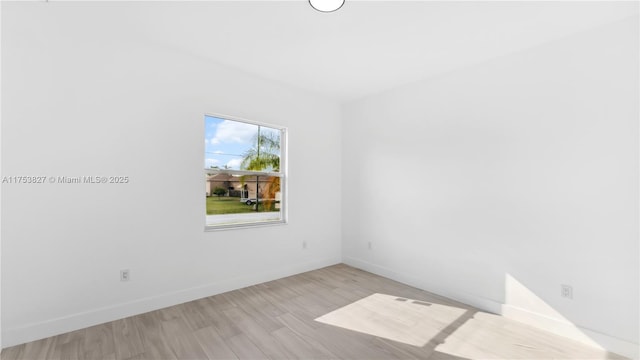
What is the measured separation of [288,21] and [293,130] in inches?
69.9

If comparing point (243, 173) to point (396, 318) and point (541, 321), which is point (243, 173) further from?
point (541, 321)

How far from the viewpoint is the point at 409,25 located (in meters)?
2.42

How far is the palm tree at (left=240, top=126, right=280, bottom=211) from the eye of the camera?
12.2 ft

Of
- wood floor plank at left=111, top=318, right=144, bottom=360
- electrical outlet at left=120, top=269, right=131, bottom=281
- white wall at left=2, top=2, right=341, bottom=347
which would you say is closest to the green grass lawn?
white wall at left=2, top=2, right=341, bottom=347

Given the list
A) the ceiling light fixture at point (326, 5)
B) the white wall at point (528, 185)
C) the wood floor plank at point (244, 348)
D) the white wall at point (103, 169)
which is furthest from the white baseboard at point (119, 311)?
the ceiling light fixture at point (326, 5)

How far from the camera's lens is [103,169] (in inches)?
101

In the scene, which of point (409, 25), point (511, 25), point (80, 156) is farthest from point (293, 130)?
point (511, 25)

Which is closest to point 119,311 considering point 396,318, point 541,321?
point 396,318

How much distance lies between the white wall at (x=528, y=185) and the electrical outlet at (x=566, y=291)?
0.04m

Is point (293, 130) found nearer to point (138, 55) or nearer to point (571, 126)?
point (138, 55)

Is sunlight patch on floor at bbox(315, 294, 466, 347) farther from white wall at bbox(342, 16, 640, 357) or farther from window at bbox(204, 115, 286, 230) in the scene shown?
window at bbox(204, 115, 286, 230)

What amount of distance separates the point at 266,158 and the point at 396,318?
255 cm

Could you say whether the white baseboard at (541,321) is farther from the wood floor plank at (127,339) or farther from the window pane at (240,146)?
the wood floor plank at (127,339)

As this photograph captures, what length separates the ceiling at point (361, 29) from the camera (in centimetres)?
219
